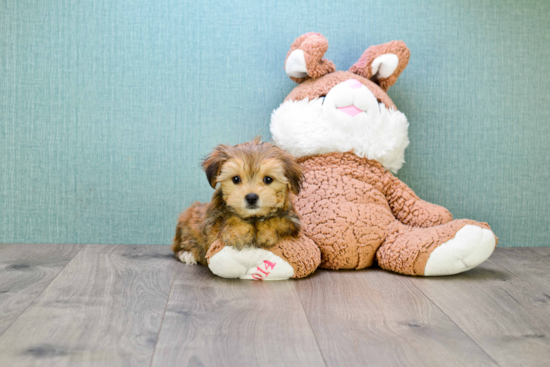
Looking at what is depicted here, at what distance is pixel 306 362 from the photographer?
1.11m

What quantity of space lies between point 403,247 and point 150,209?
1.11 metres

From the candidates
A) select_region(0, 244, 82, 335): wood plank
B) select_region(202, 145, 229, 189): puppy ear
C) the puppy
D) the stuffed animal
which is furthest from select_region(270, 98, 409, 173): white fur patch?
select_region(0, 244, 82, 335): wood plank

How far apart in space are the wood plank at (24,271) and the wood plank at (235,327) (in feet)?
1.37

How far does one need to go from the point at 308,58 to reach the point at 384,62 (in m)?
0.32

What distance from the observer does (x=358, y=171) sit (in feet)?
6.53

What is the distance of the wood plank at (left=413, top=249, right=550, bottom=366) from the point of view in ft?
3.91

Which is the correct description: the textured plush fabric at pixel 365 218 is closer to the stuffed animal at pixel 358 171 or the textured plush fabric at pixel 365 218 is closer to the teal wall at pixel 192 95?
the stuffed animal at pixel 358 171

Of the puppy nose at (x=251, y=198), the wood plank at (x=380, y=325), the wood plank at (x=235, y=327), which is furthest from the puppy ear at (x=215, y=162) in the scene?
the wood plank at (x=380, y=325)

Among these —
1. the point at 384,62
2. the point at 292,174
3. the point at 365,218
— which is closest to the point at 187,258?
the point at 292,174

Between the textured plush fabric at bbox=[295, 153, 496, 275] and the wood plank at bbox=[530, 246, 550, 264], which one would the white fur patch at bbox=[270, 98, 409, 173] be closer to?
the textured plush fabric at bbox=[295, 153, 496, 275]

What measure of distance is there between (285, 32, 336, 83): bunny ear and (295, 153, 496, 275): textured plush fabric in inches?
14.2

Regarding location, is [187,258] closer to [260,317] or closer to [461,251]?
[260,317]

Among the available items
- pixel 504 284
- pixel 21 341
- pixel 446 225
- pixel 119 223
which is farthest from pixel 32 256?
pixel 504 284

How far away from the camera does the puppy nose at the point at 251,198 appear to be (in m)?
1.60
